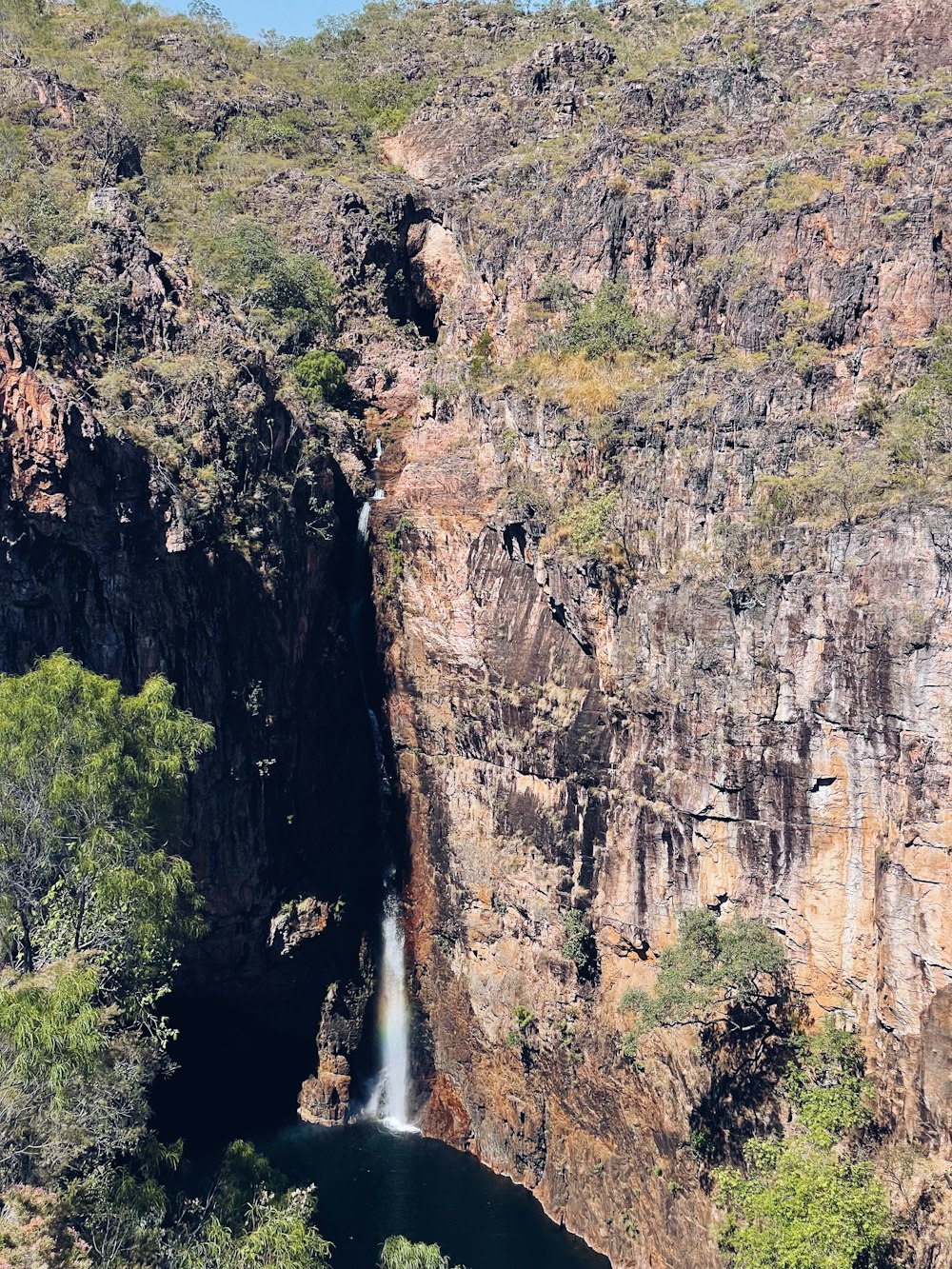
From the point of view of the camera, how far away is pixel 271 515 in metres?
33.6

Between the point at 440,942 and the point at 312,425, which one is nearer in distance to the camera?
the point at 440,942

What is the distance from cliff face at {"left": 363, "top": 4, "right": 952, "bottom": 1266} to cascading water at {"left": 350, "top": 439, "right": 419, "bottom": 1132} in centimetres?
78

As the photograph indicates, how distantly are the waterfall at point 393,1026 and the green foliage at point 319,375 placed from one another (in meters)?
18.4

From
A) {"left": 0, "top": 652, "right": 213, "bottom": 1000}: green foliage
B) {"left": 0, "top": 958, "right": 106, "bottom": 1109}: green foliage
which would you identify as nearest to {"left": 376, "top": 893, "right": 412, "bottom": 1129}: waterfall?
{"left": 0, "top": 652, "right": 213, "bottom": 1000}: green foliage

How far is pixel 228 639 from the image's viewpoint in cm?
3216

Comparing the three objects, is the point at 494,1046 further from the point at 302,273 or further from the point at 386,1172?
the point at 302,273

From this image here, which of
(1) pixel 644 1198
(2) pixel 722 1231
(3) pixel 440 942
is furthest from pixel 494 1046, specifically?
(2) pixel 722 1231

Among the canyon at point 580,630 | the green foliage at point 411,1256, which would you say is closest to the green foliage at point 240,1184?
the green foliage at point 411,1256

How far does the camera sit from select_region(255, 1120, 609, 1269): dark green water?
2952 centimetres

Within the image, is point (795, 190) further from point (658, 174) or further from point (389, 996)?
point (389, 996)

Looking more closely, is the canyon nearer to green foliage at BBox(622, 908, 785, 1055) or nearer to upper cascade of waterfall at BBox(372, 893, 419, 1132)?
upper cascade of waterfall at BBox(372, 893, 419, 1132)

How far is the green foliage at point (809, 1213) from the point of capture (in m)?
24.3

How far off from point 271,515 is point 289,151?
3123cm

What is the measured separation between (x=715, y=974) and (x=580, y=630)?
10.2 m
